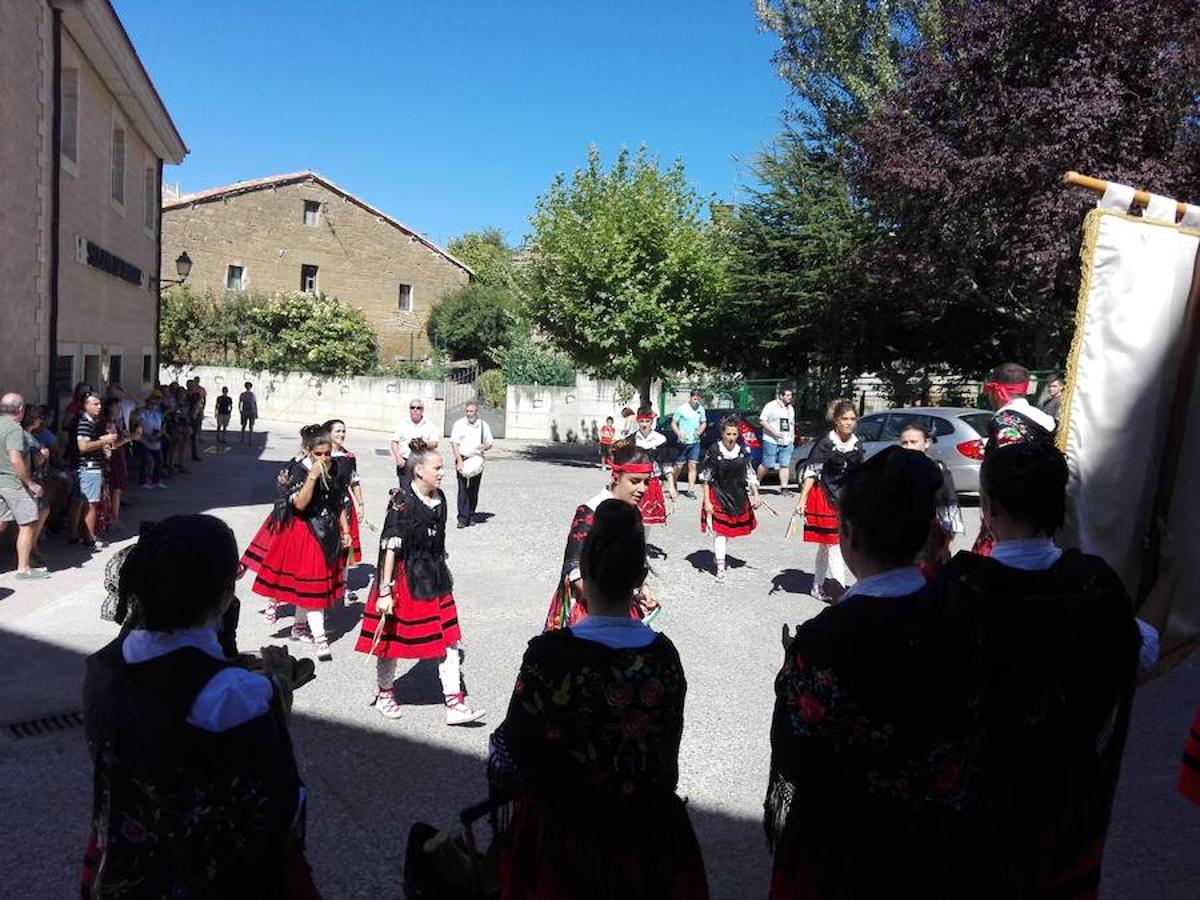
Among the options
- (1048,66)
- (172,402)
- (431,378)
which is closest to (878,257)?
(1048,66)

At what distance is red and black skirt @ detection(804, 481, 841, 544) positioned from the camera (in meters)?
8.05

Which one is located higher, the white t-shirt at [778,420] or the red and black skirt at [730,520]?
the white t-shirt at [778,420]

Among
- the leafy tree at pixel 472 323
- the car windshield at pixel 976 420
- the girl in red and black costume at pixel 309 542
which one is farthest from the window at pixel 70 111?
the leafy tree at pixel 472 323

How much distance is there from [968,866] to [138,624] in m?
2.06

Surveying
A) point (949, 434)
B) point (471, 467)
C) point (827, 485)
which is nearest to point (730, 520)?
point (827, 485)

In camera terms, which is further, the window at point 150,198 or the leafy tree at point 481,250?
the leafy tree at point 481,250

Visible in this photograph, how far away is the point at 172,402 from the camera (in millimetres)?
17719

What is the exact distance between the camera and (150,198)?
19906 millimetres

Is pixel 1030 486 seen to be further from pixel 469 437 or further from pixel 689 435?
pixel 689 435

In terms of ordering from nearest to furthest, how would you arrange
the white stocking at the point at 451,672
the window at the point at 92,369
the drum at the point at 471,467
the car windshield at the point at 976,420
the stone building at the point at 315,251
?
the white stocking at the point at 451,672, the drum at the point at 471,467, the window at the point at 92,369, the car windshield at the point at 976,420, the stone building at the point at 315,251

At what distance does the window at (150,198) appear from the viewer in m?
19.0

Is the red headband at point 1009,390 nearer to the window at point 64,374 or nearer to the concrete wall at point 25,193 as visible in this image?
the concrete wall at point 25,193

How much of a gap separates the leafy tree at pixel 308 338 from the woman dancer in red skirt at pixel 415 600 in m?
28.1

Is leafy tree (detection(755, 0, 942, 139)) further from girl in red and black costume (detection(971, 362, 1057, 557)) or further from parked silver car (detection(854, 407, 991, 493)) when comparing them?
girl in red and black costume (detection(971, 362, 1057, 557))
